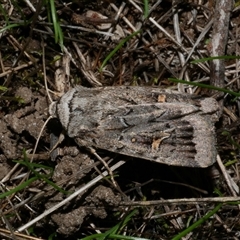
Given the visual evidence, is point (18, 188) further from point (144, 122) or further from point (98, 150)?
point (144, 122)

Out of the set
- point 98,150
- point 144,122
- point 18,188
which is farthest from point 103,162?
point 18,188

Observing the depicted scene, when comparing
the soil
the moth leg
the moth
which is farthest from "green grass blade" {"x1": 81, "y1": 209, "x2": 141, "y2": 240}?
the moth

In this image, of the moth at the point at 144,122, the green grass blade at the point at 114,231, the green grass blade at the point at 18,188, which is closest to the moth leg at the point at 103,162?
the moth at the point at 144,122

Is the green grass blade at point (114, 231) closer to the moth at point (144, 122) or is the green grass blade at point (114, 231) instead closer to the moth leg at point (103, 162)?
the moth leg at point (103, 162)

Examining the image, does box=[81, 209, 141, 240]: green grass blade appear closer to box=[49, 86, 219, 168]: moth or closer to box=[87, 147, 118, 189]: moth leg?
box=[87, 147, 118, 189]: moth leg

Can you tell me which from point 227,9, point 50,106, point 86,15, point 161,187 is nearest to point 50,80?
point 50,106

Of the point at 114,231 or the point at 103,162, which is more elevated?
the point at 103,162

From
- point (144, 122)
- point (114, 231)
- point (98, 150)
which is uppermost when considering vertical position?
point (144, 122)

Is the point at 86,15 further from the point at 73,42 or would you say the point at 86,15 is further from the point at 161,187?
the point at 161,187
